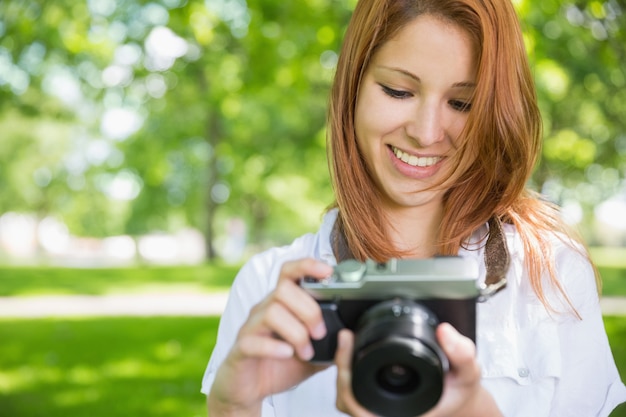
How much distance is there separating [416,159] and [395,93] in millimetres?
118

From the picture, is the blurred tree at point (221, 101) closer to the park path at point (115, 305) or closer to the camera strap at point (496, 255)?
the camera strap at point (496, 255)

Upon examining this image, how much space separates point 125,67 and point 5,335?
411 centimetres

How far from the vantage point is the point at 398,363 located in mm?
874

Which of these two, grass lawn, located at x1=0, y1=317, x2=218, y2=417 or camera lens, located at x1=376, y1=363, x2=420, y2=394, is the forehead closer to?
camera lens, located at x1=376, y1=363, x2=420, y2=394

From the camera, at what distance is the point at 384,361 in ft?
2.84

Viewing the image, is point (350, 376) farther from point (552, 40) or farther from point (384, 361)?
point (552, 40)

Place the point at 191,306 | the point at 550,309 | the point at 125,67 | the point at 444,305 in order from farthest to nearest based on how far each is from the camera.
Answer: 1. the point at 125,67
2. the point at 191,306
3. the point at 550,309
4. the point at 444,305

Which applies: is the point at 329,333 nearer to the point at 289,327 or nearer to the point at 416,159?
the point at 289,327

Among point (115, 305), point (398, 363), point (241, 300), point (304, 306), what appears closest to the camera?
point (398, 363)

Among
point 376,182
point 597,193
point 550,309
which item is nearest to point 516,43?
point 376,182

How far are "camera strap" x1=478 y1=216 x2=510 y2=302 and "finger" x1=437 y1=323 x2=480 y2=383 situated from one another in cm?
33

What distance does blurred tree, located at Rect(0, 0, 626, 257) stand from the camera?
486cm

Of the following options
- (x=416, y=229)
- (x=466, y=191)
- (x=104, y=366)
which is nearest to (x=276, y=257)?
(x=416, y=229)

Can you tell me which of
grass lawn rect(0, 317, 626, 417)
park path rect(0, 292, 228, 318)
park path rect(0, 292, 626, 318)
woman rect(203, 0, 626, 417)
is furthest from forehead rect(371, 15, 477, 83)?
park path rect(0, 292, 228, 318)
